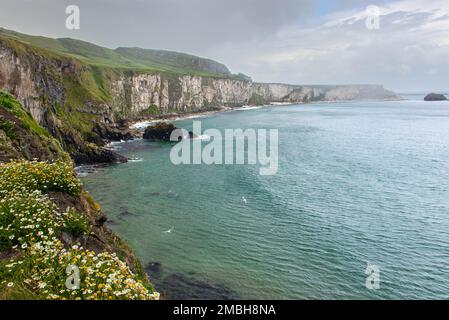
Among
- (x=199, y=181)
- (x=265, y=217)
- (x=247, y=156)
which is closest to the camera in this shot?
(x=265, y=217)

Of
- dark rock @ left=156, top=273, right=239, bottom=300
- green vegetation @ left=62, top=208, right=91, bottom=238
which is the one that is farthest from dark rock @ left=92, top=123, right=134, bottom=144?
green vegetation @ left=62, top=208, right=91, bottom=238

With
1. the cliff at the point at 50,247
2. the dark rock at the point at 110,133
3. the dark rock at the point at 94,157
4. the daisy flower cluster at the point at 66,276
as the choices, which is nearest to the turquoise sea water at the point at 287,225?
the dark rock at the point at 94,157

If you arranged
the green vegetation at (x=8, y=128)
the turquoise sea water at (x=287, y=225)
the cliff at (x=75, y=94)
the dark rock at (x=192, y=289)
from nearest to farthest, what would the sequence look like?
the dark rock at (x=192, y=289) < the turquoise sea water at (x=287, y=225) < the green vegetation at (x=8, y=128) < the cliff at (x=75, y=94)

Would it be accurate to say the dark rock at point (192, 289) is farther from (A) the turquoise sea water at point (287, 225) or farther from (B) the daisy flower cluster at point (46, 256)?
(B) the daisy flower cluster at point (46, 256)

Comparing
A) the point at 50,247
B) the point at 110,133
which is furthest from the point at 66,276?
the point at 110,133

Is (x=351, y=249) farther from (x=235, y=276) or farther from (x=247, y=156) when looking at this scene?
(x=247, y=156)

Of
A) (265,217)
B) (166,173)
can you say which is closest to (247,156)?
(166,173)
